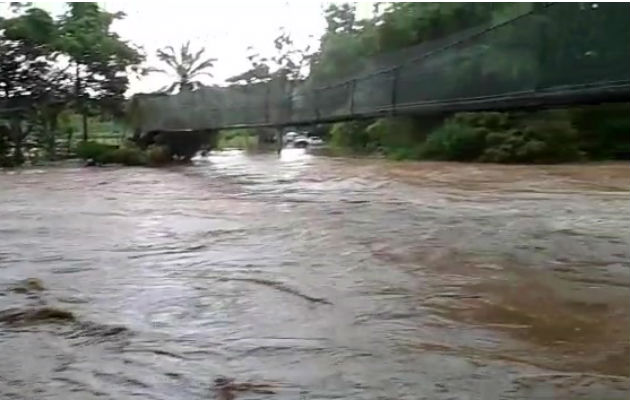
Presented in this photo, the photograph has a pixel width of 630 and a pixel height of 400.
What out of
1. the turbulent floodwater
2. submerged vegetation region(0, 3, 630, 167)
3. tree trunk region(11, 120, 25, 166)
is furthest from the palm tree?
the turbulent floodwater

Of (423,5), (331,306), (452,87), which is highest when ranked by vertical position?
(423,5)

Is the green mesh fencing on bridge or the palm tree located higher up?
the palm tree

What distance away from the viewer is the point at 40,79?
637 centimetres

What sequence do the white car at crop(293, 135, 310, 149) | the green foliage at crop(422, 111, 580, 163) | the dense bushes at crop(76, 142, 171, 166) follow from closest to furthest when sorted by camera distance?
the dense bushes at crop(76, 142, 171, 166)
the green foliage at crop(422, 111, 580, 163)
the white car at crop(293, 135, 310, 149)

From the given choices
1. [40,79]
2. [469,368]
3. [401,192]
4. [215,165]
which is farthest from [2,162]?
[469,368]

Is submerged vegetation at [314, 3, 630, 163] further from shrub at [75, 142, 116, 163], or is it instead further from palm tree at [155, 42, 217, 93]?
shrub at [75, 142, 116, 163]

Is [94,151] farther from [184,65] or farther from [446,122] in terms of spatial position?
[446,122]

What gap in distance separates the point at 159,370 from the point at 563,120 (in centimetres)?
764

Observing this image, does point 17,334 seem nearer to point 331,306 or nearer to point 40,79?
point 331,306

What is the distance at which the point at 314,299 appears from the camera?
2.24 m

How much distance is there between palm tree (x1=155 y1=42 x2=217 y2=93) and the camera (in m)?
9.16

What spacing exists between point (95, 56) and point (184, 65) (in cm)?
202

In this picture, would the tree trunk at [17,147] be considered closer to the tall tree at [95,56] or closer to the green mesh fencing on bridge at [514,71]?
the tall tree at [95,56]

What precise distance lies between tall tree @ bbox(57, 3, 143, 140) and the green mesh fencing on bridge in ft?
6.11
